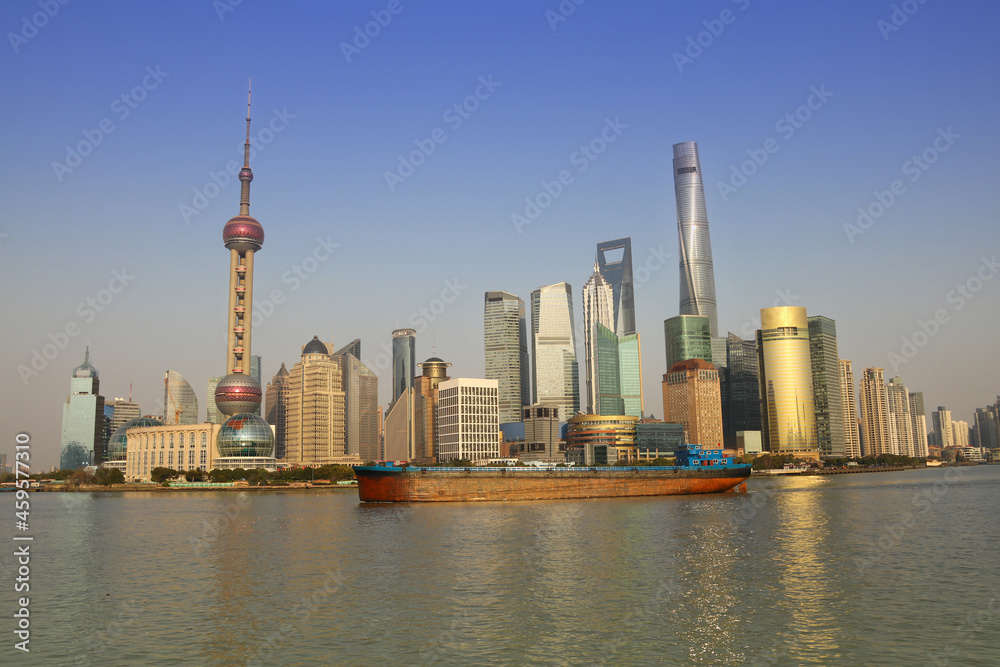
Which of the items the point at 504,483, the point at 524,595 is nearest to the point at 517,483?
the point at 504,483

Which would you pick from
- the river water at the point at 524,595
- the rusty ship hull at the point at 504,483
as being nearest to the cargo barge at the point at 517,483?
the rusty ship hull at the point at 504,483

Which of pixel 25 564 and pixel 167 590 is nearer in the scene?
pixel 167 590

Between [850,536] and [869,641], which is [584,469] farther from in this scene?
[869,641]

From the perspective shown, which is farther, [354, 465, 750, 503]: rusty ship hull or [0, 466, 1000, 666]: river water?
[354, 465, 750, 503]: rusty ship hull

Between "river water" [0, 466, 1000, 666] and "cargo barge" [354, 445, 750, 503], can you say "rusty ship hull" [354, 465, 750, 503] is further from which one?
"river water" [0, 466, 1000, 666]

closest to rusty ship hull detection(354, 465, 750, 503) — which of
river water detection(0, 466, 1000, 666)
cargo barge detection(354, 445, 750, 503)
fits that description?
cargo barge detection(354, 445, 750, 503)

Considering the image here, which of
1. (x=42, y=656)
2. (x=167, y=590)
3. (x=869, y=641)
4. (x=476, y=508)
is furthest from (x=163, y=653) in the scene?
(x=476, y=508)
